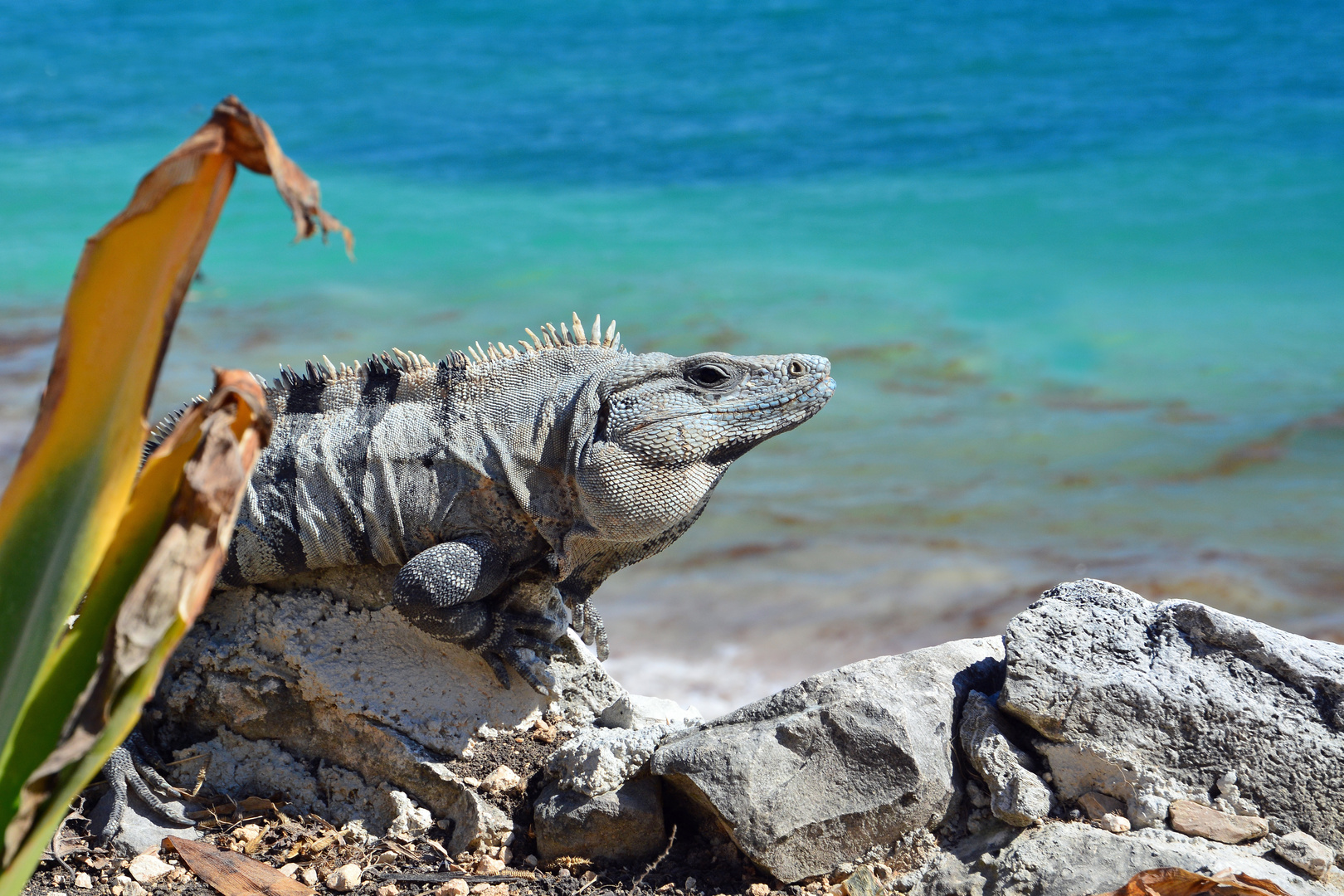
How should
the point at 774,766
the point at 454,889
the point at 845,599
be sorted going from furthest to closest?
1. the point at 845,599
2. the point at 454,889
3. the point at 774,766

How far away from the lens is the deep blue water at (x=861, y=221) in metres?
10.9

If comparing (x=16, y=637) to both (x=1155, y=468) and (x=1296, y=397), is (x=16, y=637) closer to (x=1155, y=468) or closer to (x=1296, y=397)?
(x=1155, y=468)

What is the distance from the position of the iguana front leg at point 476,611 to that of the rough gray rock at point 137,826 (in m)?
1.04

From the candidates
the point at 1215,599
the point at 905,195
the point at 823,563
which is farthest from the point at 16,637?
the point at 905,195

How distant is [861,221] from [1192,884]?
17.0m

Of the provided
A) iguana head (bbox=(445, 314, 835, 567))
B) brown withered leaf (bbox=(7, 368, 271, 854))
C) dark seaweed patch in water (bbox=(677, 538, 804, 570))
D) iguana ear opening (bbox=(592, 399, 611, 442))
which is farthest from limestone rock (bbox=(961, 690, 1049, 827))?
dark seaweed patch in water (bbox=(677, 538, 804, 570))

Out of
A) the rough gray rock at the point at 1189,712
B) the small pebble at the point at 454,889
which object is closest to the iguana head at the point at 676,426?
the rough gray rock at the point at 1189,712

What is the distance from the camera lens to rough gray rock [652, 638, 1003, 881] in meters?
3.30

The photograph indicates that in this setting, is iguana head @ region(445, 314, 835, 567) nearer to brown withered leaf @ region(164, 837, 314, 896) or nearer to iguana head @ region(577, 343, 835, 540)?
iguana head @ region(577, 343, 835, 540)

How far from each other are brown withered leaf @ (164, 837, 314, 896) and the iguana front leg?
2.82ft

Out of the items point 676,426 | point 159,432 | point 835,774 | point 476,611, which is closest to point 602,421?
point 676,426

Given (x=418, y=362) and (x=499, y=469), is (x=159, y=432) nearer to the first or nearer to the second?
(x=418, y=362)

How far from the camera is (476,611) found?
379 centimetres

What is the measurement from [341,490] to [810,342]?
35.8 feet
